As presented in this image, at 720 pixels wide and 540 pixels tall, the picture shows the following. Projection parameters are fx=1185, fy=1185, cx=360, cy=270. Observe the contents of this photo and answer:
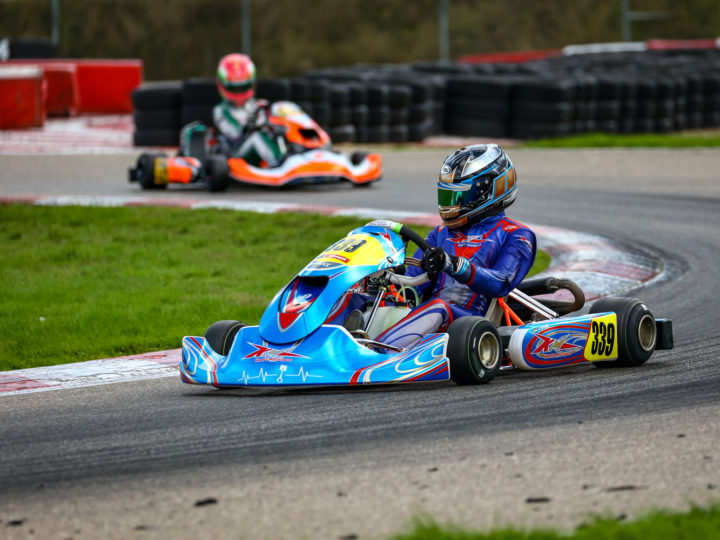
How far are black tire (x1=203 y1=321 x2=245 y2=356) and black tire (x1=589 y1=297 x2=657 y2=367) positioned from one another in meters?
1.76

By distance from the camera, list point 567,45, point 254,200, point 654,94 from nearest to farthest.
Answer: point 254,200 → point 654,94 → point 567,45

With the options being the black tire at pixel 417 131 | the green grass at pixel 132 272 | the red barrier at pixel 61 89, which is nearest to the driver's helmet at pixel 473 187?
the green grass at pixel 132 272

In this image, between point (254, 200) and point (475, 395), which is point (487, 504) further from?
point (254, 200)

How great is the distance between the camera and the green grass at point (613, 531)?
3150mm

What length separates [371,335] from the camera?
5.43 m

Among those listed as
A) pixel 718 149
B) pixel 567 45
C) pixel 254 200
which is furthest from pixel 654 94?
pixel 567 45

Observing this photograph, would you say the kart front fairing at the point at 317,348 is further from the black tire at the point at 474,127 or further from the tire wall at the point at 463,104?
the black tire at the point at 474,127

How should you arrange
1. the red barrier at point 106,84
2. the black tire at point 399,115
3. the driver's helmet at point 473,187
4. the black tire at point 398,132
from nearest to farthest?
the driver's helmet at point 473,187, the black tire at point 399,115, the black tire at point 398,132, the red barrier at point 106,84

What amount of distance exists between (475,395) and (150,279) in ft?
12.5

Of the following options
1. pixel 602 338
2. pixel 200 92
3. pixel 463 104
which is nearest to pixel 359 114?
pixel 463 104

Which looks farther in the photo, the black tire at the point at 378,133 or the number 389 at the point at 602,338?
the black tire at the point at 378,133

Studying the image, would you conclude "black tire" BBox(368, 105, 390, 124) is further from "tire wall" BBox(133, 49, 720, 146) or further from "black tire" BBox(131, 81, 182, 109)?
"black tire" BBox(131, 81, 182, 109)

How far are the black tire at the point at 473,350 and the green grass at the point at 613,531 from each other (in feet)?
5.90

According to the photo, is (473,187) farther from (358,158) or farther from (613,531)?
(358,158)
